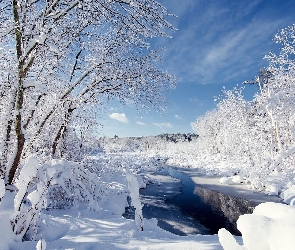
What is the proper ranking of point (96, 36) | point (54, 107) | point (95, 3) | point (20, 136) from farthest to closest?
point (54, 107)
point (96, 36)
point (20, 136)
point (95, 3)

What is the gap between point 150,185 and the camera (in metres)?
17.5

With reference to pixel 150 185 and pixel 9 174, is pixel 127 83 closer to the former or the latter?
pixel 9 174

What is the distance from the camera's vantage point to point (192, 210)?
11.0m

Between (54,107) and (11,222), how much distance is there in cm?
333

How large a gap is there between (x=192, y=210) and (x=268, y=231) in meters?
11.2

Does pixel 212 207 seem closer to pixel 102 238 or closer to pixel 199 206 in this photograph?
pixel 199 206

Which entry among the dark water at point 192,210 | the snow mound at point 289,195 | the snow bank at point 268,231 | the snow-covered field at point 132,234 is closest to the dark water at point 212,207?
the dark water at point 192,210

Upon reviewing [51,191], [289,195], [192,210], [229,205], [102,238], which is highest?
[51,191]

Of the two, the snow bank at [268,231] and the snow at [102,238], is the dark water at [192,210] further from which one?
the snow bank at [268,231]

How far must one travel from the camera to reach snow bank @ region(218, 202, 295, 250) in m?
0.58

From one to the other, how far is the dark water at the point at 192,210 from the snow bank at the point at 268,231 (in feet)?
26.2

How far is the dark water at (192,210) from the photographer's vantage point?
343 inches

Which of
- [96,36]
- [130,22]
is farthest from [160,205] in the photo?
[130,22]

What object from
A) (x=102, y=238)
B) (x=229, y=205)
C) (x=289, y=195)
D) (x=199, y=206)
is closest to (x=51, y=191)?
(x=102, y=238)
